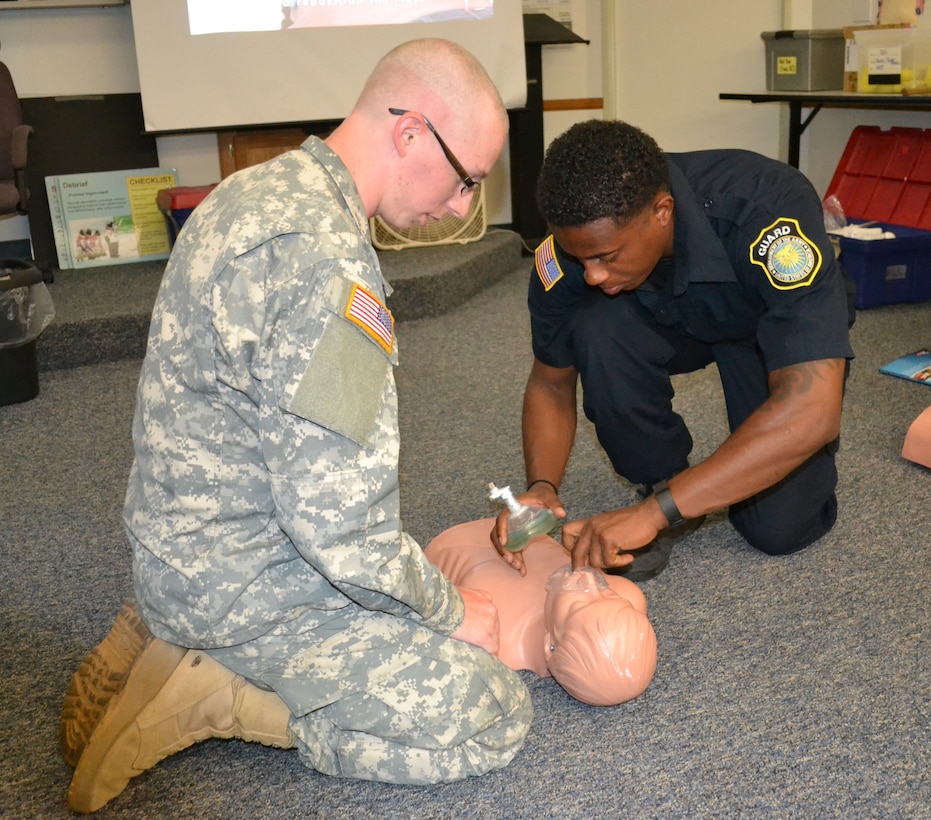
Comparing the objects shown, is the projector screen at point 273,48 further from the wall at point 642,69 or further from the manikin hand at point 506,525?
the manikin hand at point 506,525

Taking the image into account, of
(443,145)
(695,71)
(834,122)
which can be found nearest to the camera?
(443,145)

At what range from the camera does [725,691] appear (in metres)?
1.64

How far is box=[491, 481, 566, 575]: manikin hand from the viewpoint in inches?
70.3

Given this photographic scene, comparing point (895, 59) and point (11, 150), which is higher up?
point (895, 59)

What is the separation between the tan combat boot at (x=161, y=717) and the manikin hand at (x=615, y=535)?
1.83 ft

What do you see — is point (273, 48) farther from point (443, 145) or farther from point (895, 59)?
point (443, 145)

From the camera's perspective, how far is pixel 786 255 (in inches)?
65.6

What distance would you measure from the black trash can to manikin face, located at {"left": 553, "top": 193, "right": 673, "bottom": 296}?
214cm

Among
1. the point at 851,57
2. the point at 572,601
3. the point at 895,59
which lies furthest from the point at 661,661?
the point at 851,57

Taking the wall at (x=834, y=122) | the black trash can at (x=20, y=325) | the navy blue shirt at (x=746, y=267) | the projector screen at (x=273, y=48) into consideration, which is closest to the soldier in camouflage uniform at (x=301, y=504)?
the navy blue shirt at (x=746, y=267)

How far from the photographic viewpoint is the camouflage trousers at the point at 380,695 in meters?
1.41

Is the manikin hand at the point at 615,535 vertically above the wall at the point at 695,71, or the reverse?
the wall at the point at 695,71

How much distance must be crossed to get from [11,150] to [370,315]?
3.49 metres

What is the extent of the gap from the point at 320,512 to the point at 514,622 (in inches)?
25.1
